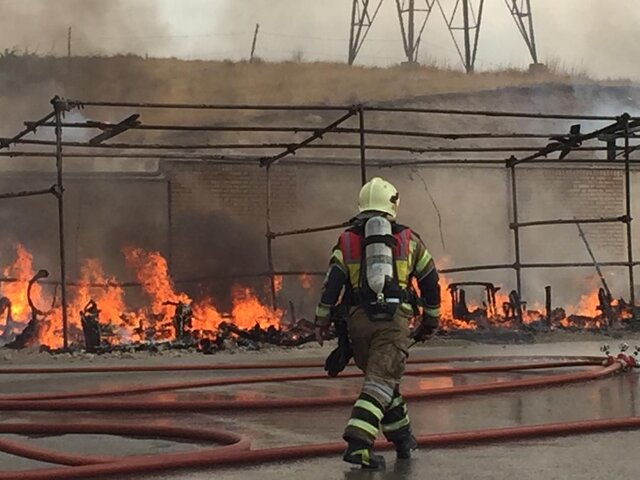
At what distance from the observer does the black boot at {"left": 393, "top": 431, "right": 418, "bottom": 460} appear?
16.6 ft

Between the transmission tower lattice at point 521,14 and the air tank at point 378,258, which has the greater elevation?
the transmission tower lattice at point 521,14

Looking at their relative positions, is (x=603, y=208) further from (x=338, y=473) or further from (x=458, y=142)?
(x=338, y=473)

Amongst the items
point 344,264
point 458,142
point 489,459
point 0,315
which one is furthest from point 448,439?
point 458,142

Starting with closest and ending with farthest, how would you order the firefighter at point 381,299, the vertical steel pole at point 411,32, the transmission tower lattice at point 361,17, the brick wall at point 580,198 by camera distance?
1. the firefighter at point 381,299
2. the brick wall at point 580,198
3. the transmission tower lattice at point 361,17
4. the vertical steel pole at point 411,32

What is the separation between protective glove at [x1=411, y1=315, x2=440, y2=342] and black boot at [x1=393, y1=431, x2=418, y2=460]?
1.79 feet

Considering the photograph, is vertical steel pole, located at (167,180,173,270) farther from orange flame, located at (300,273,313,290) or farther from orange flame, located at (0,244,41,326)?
orange flame, located at (300,273,313,290)

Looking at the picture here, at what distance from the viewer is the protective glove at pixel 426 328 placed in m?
5.22

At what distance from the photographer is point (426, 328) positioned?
5270 millimetres

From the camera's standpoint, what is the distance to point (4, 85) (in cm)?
2512

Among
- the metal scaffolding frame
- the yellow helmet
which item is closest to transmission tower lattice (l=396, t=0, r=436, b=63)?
the metal scaffolding frame

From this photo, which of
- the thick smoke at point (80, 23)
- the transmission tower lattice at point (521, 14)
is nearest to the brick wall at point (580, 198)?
the transmission tower lattice at point (521, 14)

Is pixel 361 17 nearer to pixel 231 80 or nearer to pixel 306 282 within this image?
pixel 231 80

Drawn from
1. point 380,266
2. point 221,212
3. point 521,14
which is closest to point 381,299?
point 380,266

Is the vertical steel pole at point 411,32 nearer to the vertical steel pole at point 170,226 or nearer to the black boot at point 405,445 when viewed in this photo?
the vertical steel pole at point 170,226
